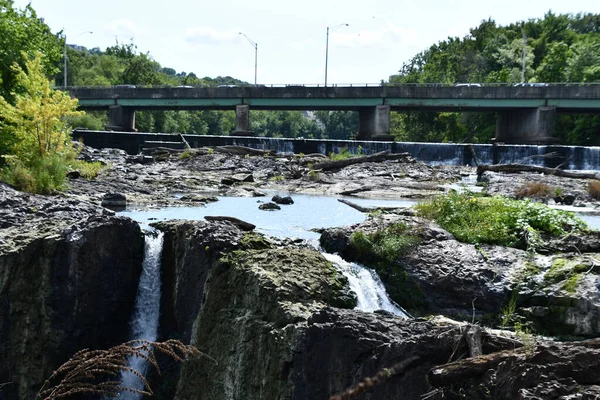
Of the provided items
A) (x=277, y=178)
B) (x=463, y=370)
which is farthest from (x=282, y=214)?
(x=463, y=370)

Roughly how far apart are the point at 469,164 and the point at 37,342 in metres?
27.5

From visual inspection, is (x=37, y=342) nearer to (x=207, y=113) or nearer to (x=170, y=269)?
(x=170, y=269)

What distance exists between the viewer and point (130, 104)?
5472 centimetres

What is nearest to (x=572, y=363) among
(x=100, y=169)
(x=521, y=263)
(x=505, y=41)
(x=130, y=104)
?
(x=521, y=263)

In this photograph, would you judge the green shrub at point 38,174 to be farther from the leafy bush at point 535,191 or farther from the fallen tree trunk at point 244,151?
the fallen tree trunk at point 244,151

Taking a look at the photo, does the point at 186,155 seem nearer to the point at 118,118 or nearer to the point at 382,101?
the point at 382,101

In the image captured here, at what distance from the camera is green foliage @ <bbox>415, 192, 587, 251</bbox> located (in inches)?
421

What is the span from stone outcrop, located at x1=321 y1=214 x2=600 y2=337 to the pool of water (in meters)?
2.73

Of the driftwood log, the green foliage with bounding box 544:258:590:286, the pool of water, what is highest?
the driftwood log

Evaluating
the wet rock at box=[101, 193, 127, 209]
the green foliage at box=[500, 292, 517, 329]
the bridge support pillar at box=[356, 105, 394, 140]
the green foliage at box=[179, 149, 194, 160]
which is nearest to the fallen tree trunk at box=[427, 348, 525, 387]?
the green foliage at box=[500, 292, 517, 329]

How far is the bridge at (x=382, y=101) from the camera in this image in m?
46.7

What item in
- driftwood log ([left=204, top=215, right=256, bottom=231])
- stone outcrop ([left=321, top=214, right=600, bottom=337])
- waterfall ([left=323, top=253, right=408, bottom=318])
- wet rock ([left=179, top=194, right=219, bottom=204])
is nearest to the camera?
stone outcrop ([left=321, top=214, right=600, bottom=337])

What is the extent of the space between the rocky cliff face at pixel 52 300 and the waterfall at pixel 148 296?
0.28 meters

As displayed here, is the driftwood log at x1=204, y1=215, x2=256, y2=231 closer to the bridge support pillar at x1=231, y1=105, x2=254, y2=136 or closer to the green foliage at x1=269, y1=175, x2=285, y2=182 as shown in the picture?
the green foliage at x1=269, y1=175, x2=285, y2=182
